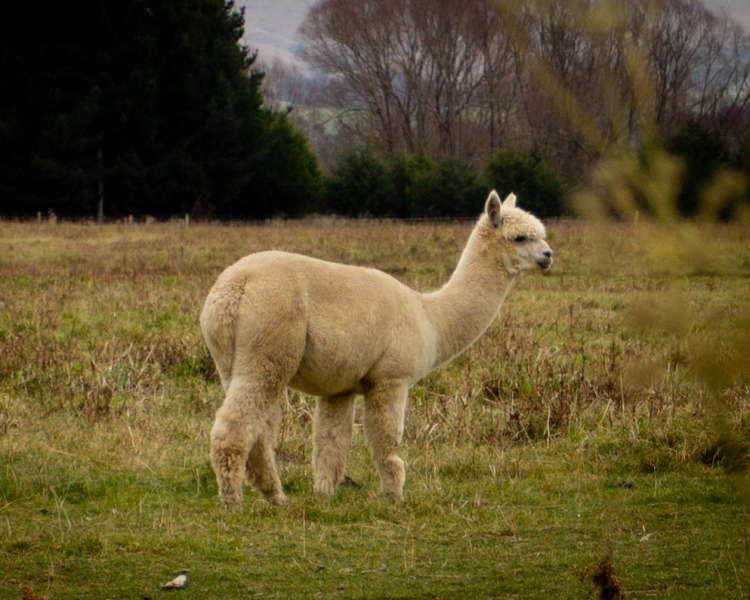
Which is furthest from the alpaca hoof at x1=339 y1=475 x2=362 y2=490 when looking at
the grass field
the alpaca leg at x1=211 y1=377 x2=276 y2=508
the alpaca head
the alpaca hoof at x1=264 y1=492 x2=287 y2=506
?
the alpaca head

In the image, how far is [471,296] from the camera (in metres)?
6.36

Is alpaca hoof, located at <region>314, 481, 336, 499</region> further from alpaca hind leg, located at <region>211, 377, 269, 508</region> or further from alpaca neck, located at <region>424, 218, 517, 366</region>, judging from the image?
alpaca neck, located at <region>424, 218, 517, 366</region>

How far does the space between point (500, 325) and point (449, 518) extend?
22.4 feet

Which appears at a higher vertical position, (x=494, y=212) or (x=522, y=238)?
(x=494, y=212)

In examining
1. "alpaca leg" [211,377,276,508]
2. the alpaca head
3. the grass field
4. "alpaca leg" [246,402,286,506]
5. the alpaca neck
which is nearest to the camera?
the grass field

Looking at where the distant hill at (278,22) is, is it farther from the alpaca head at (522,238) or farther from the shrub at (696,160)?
the alpaca head at (522,238)

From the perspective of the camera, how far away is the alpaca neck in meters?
6.21

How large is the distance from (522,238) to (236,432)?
104 inches

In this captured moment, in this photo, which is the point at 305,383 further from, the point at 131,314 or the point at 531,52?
the point at 131,314

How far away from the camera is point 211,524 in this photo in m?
4.88

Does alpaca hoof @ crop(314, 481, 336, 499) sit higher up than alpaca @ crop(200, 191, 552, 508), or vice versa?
alpaca @ crop(200, 191, 552, 508)

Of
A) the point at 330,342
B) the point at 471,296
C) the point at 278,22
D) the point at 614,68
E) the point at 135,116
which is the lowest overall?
the point at 330,342

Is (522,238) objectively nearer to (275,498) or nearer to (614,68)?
(275,498)

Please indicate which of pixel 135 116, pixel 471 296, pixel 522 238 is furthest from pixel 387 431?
pixel 135 116
